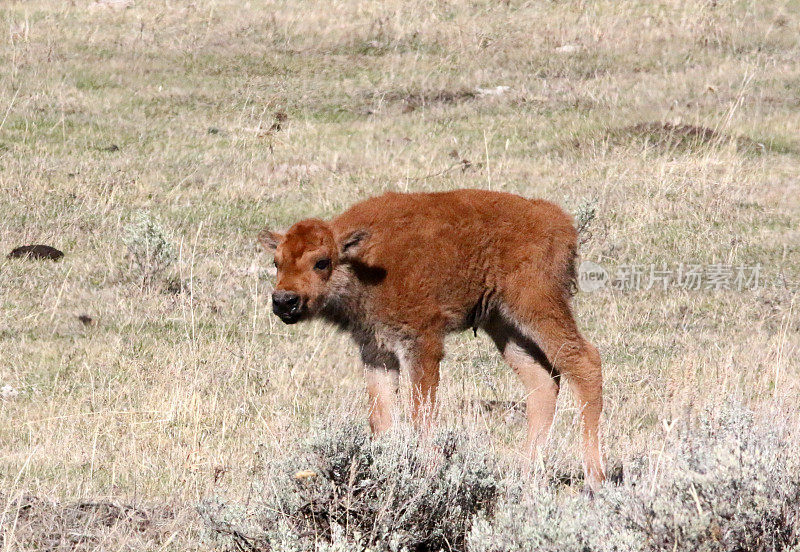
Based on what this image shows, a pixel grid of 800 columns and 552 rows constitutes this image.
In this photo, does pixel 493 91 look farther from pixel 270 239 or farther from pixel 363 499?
pixel 363 499

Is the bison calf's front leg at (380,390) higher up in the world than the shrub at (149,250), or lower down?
higher up

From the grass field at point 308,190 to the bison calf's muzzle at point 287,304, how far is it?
0.61 metres

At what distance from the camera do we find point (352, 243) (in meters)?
7.44

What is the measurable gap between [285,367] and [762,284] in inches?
244

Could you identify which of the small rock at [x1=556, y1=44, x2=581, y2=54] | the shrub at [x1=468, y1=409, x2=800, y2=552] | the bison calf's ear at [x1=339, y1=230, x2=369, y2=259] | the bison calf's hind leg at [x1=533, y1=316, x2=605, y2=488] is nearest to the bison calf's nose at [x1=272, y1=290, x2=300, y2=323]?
the bison calf's ear at [x1=339, y1=230, x2=369, y2=259]

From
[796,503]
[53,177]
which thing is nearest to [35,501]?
[796,503]

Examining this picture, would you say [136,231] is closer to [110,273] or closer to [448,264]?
[110,273]

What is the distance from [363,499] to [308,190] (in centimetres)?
1095

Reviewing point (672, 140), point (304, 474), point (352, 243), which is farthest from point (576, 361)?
point (672, 140)

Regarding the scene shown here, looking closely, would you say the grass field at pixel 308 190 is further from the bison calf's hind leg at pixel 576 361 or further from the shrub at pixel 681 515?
the shrub at pixel 681 515

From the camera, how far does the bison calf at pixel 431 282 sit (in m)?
7.39

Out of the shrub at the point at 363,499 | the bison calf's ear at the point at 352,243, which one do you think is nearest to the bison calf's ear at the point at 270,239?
the bison calf's ear at the point at 352,243

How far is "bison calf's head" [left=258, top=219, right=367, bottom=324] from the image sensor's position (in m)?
7.18

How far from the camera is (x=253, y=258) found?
13.2 m
